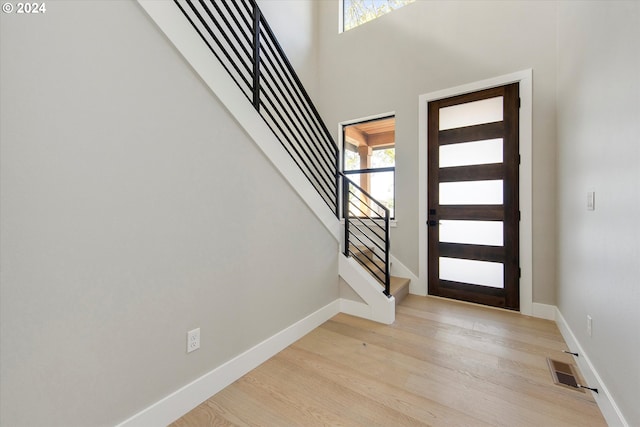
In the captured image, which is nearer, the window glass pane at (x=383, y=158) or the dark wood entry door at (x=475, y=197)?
the dark wood entry door at (x=475, y=197)

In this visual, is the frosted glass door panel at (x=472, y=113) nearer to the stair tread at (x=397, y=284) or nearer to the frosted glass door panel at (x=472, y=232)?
the frosted glass door panel at (x=472, y=232)

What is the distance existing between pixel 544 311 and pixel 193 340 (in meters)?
3.18

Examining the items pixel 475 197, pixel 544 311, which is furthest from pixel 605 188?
pixel 544 311

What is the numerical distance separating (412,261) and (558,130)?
1.96m

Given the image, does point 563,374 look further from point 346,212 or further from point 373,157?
point 373,157

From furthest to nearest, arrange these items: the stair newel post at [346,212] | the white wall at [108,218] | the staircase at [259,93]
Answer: the stair newel post at [346,212] → the staircase at [259,93] → the white wall at [108,218]

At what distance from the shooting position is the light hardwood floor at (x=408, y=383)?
136 centimetres

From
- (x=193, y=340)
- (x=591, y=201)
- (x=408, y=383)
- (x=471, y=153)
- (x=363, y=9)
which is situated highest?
(x=363, y=9)

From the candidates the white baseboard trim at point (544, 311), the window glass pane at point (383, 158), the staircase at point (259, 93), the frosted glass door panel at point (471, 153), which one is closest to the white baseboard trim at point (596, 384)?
the white baseboard trim at point (544, 311)

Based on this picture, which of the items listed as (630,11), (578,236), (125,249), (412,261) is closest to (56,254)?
(125,249)

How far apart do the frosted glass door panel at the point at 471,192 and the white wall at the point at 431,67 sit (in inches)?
12.3

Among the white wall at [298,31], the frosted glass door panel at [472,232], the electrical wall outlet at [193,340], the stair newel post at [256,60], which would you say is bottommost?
the electrical wall outlet at [193,340]

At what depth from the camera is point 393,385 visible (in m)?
1.60

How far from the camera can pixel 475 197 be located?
2.93m
